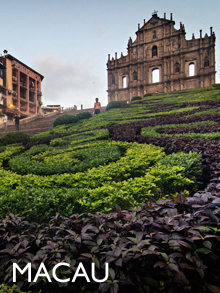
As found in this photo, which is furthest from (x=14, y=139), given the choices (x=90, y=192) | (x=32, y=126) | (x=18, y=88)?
(x=18, y=88)

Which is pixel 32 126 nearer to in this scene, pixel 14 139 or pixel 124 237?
pixel 14 139

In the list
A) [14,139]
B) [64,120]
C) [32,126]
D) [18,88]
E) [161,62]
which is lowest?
[14,139]

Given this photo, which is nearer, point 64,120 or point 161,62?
point 64,120

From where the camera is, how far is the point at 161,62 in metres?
41.8

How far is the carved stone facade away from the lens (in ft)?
126

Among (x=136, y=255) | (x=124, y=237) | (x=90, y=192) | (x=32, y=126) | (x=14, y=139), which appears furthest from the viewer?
(x=32, y=126)

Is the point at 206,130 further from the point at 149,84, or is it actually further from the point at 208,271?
the point at 149,84

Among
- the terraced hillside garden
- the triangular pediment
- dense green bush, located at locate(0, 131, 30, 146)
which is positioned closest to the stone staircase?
dense green bush, located at locate(0, 131, 30, 146)

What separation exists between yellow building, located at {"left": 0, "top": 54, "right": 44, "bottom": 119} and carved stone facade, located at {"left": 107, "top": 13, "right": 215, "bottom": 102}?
15.2 meters

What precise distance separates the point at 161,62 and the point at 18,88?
86.5 feet

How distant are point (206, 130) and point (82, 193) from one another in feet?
18.5

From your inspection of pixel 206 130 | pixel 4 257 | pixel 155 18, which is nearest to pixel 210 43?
pixel 155 18

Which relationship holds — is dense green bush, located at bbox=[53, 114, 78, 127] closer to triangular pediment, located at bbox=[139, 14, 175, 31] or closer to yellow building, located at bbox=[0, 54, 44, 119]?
yellow building, located at bbox=[0, 54, 44, 119]

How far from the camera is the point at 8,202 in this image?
2.95 m
